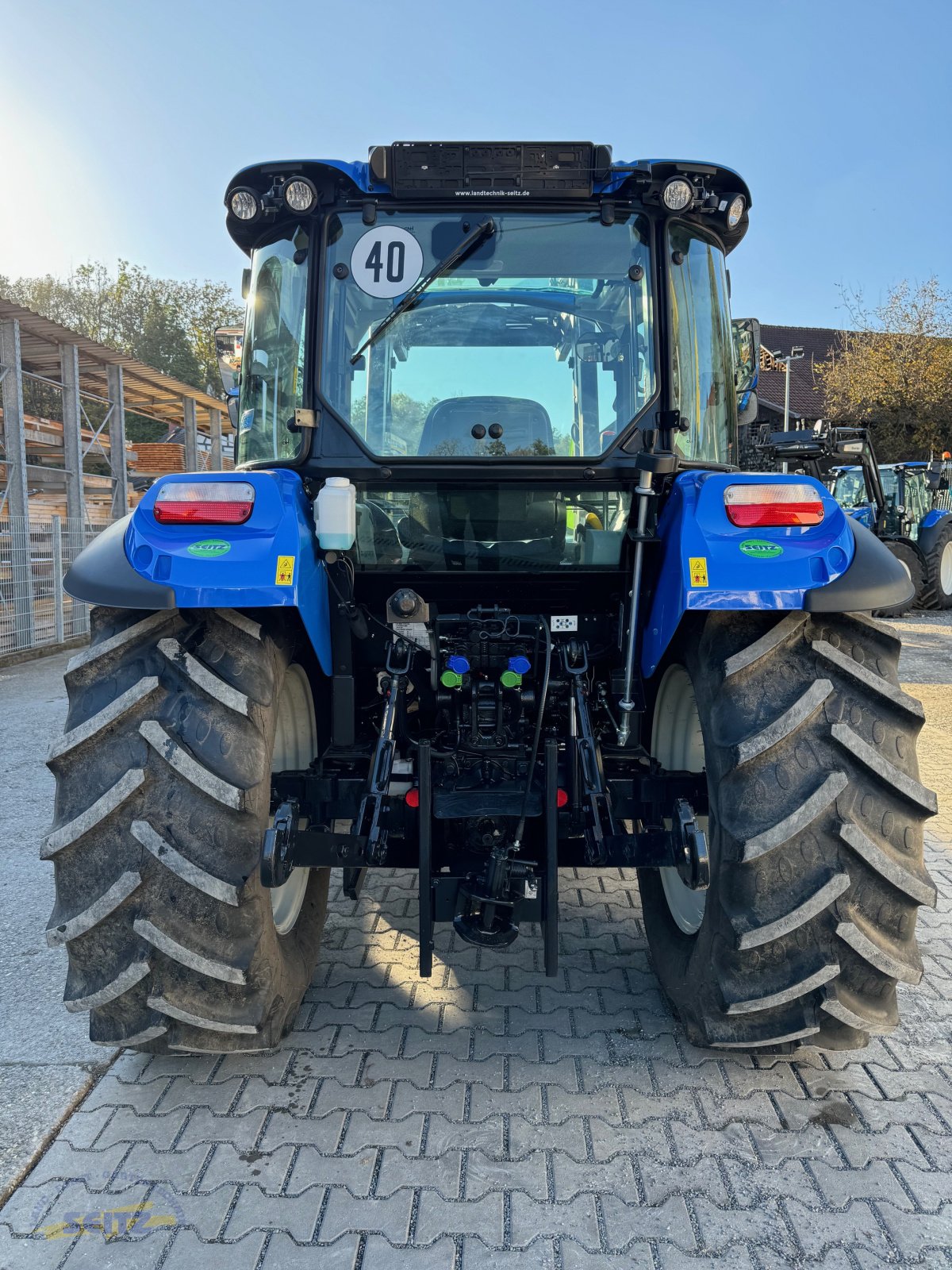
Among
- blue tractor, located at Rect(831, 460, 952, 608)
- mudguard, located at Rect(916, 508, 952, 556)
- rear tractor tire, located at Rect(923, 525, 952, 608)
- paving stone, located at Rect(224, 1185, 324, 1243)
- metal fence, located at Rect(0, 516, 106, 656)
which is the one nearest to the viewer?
paving stone, located at Rect(224, 1185, 324, 1243)

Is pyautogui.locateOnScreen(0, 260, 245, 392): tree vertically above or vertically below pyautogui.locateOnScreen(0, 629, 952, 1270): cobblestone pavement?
above

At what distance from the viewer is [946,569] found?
15.1 m

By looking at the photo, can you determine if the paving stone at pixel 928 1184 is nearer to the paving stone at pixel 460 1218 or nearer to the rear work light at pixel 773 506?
the paving stone at pixel 460 1218

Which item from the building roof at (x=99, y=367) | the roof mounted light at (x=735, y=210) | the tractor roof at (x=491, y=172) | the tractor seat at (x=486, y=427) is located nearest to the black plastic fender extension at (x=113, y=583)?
the tractor seat at (x=486, y=427)

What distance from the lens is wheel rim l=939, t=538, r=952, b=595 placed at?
14.7m

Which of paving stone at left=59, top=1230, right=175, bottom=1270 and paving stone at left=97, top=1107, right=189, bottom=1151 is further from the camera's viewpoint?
paving stone at left=97, top=1107, right=189, bottom=1151

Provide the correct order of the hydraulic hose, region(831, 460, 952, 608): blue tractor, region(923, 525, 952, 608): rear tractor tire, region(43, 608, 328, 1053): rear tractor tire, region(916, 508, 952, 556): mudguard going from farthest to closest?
region(916, 508, 952, 556): mudguard
region(923, 525, 952, 608): rear tractor tire
region(831, 460, 952, 608): blue tractor
the hydraulic hose
region(43, 608, 328, 1053): rear tractor tire

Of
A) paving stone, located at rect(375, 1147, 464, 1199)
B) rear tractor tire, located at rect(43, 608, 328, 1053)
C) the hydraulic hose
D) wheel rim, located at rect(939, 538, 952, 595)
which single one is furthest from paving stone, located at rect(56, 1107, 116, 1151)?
wheel rim, located at rect(939, 538, 952, 595)

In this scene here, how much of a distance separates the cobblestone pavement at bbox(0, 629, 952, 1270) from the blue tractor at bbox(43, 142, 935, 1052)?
215 millimetres

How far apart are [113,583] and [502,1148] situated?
1722 millimetres

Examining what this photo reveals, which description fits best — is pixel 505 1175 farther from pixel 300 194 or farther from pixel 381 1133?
pixel 300 194

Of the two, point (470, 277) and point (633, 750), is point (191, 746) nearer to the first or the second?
point (633, 750)

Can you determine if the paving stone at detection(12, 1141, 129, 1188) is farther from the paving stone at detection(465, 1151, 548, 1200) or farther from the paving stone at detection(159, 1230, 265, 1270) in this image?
the paving stone at detection(465, 1151, 548, 1200)

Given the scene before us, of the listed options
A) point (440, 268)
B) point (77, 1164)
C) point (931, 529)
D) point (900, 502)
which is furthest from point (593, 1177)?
point (900, 502)
